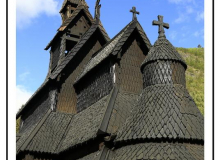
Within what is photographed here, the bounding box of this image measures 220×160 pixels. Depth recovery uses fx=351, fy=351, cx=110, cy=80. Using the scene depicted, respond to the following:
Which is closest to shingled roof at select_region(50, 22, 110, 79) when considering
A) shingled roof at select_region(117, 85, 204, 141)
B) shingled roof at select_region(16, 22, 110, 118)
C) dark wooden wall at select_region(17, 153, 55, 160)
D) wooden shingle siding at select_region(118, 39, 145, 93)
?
shingled roof at select_region(16, 22, 110, 118)

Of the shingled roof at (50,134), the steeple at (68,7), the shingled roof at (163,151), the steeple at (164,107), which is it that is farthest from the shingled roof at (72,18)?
the shingled roof at (163,151)

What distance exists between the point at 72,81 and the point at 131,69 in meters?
3.77

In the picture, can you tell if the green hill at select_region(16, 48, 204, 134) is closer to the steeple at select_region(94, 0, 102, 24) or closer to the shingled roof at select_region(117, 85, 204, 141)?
the steeple at select_region(94, 0, 102, 24)

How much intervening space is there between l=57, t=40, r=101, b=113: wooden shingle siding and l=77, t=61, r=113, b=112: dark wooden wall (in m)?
0.38

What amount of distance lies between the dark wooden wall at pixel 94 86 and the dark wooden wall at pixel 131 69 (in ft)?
1.80

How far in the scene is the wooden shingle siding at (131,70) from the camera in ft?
48.6

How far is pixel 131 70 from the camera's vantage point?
15227 millimetres

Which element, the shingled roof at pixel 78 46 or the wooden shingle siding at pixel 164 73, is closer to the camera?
the wooden shingle siding at pixel 164 73

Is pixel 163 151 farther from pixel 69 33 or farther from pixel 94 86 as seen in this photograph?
pixel 69 33

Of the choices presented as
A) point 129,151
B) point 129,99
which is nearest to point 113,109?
point 129,99

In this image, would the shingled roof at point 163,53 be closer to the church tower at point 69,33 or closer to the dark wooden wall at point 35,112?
the dark wooden wall at point 35,112

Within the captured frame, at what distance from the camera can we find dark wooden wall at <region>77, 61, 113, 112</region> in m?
14.9

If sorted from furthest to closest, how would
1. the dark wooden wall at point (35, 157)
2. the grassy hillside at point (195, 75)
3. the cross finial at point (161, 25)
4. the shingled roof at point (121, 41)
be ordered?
the grassy hillside at point (195, 75) < the shingled roof at point (121, 41) < the dark wooden wall at point (35, 157) < the cross finial at point (161, 25)

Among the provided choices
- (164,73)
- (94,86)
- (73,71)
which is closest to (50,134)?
(94,86)
